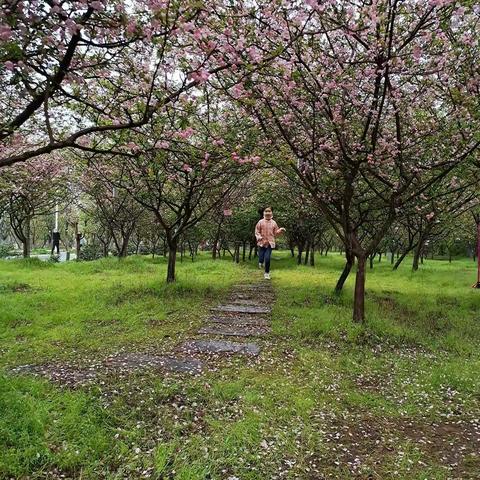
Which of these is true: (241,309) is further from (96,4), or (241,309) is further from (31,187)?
(31,187)

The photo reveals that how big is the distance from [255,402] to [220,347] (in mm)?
1869

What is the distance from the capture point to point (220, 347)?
6.43 metres

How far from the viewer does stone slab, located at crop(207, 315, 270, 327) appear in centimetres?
790

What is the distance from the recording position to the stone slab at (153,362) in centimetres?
548

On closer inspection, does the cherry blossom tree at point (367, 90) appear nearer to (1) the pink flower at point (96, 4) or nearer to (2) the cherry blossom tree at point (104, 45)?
(2) the cherry blossom tree at point (104, 45)

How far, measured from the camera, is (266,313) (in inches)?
338

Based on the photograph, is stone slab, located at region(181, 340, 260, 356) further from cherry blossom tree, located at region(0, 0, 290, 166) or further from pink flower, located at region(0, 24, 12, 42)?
pink flower, located at region(0, 24, 12, 42)

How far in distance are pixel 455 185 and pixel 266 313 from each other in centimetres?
506

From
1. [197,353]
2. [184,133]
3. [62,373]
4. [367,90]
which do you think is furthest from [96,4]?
[367,90]

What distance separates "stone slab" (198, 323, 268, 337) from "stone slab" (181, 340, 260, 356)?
1.50ft

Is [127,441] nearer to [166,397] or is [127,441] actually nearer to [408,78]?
[166,397]

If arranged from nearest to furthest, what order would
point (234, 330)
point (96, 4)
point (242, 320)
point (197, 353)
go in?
point (96, 4) → point (197, 353) → point (234, 330) → point (242, 320)

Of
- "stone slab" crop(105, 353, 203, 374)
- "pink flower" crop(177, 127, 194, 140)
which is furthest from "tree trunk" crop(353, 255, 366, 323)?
"pink flower" crop(177, 127, 194, 140)

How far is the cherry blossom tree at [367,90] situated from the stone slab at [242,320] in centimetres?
179
